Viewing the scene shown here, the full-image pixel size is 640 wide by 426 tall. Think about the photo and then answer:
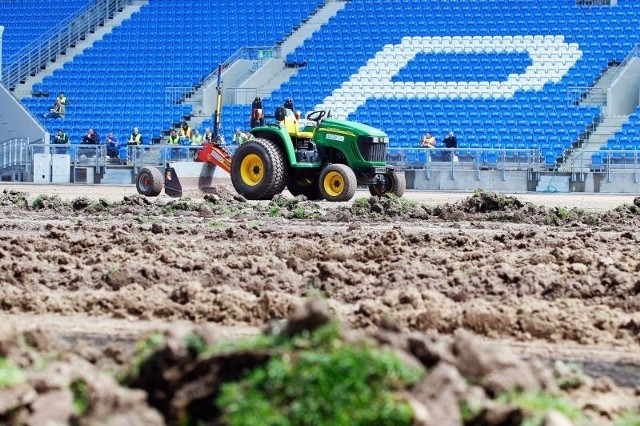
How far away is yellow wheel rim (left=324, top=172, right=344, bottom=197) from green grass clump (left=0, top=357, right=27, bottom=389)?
14436 mm

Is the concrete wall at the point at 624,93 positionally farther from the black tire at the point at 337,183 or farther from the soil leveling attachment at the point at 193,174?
the black tire at the point at 337,183

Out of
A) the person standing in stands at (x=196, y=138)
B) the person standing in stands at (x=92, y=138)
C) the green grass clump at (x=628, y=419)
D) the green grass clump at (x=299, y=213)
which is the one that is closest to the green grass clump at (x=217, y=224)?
the green grass clump at (x=299, y=213)

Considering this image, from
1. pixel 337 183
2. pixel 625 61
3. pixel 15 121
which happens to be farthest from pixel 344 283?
pixel 625 61

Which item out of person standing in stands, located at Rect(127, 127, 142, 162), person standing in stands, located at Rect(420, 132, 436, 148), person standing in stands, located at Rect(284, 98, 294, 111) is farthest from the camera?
person standing in stands, located at Rect(127, 127, 142, 162)

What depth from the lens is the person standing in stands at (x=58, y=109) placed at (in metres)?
33.7

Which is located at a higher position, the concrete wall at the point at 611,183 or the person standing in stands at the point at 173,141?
the person standing in stands at the point at 173,141

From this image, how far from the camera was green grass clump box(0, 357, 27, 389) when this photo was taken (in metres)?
3.77

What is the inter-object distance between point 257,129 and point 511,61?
54.7ft

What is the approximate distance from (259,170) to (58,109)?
16.7 meters

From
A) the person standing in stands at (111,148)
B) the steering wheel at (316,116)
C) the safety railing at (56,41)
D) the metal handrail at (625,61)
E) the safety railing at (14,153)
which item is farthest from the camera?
the safety railing at (56,41)

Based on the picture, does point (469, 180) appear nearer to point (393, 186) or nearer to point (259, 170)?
point (393, 186)

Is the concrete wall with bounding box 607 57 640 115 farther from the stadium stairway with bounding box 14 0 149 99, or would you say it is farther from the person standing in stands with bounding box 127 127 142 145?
the stadium stairway with bounding box 14 0 149 99

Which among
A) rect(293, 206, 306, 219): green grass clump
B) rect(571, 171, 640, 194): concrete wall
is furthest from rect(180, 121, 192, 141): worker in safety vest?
rect(293, 206, 306, 219): green grass clump

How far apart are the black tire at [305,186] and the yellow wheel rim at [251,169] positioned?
700 mm
